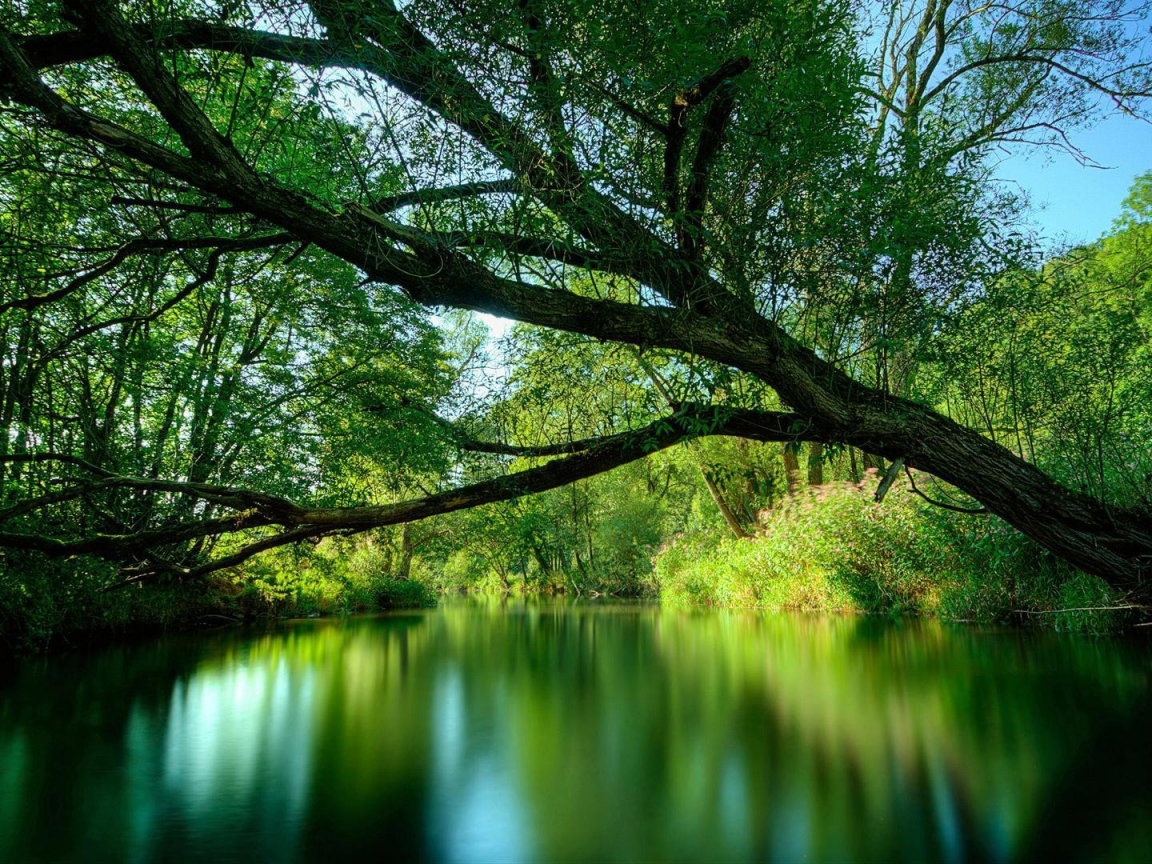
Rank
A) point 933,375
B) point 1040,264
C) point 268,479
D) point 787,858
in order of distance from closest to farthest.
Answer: point 787,858, point 1040,264, point 933,375, point 268,479

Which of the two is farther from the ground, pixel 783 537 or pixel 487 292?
pixel 487 292

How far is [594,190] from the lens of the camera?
12.2 feet

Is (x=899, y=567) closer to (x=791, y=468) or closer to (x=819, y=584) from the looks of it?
(x=819, y=584)

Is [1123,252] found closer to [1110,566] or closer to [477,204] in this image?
[1110,566]

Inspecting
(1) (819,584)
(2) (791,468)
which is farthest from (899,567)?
(2) (791,468)

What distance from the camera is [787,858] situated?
8.46ft

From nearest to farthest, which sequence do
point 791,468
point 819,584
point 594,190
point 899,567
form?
point 594,190, point 899,567, point 819,584, point 791,468

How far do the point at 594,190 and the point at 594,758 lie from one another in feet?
12.6

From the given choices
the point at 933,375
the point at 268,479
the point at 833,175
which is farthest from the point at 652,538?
the point at 833,175

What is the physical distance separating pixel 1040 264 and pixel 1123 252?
1409 cm

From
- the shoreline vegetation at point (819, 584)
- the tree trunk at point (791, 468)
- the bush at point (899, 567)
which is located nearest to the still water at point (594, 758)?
the shoreline vegetation at point (819, 584)

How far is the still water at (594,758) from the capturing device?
9.04ft

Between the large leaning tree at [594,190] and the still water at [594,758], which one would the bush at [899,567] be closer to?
the still water at [594,758]

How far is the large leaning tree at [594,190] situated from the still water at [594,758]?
5.30ft
